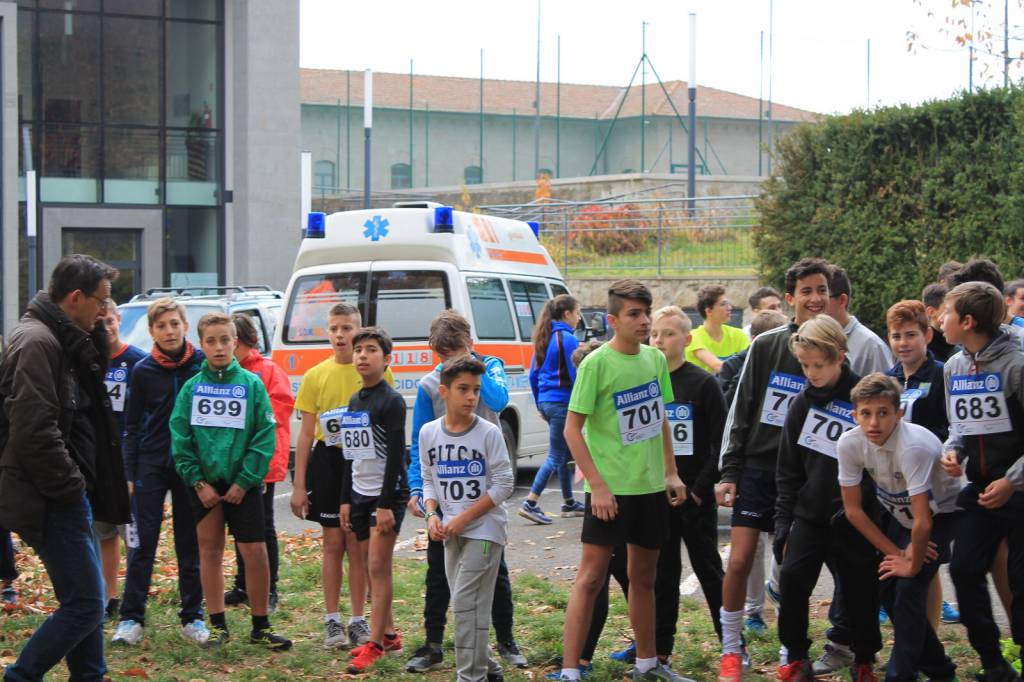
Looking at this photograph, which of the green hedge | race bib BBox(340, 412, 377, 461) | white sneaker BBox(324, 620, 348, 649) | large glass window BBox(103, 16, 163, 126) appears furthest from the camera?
large glass window BBox(103, 16, 163, 126)

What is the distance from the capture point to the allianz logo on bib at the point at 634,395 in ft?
20.0

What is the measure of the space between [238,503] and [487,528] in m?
1.63

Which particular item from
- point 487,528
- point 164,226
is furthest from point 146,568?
point 164,226

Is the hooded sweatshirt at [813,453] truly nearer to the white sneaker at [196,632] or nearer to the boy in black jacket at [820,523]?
the boy in black jacket at [820,523]

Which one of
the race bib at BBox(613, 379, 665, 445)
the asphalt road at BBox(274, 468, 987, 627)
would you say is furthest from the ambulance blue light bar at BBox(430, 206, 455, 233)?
the race bib at BBox(613, 379, 665, 445)

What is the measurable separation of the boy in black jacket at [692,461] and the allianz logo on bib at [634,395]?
0.65m


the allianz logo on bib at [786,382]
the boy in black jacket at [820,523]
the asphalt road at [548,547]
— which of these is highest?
the allianz logo on bib at [786,382]

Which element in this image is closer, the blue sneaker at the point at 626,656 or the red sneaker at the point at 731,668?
the red sneaker at the point at 731,668

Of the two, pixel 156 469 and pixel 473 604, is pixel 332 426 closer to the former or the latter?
pixel 156 469

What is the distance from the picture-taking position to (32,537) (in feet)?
17.7

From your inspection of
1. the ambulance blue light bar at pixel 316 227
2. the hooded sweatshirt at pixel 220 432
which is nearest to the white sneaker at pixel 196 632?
the hooded sweatshirt at pixel 220 432

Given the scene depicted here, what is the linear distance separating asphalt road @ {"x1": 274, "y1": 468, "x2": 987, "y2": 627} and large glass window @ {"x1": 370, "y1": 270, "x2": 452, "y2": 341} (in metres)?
1.95

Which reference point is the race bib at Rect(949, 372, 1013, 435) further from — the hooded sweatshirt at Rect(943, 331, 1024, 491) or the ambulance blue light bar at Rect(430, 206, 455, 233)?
the ambulance blue light bar at Rect(430, 206, 455, 233)

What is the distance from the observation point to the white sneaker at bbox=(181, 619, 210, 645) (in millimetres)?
7094
